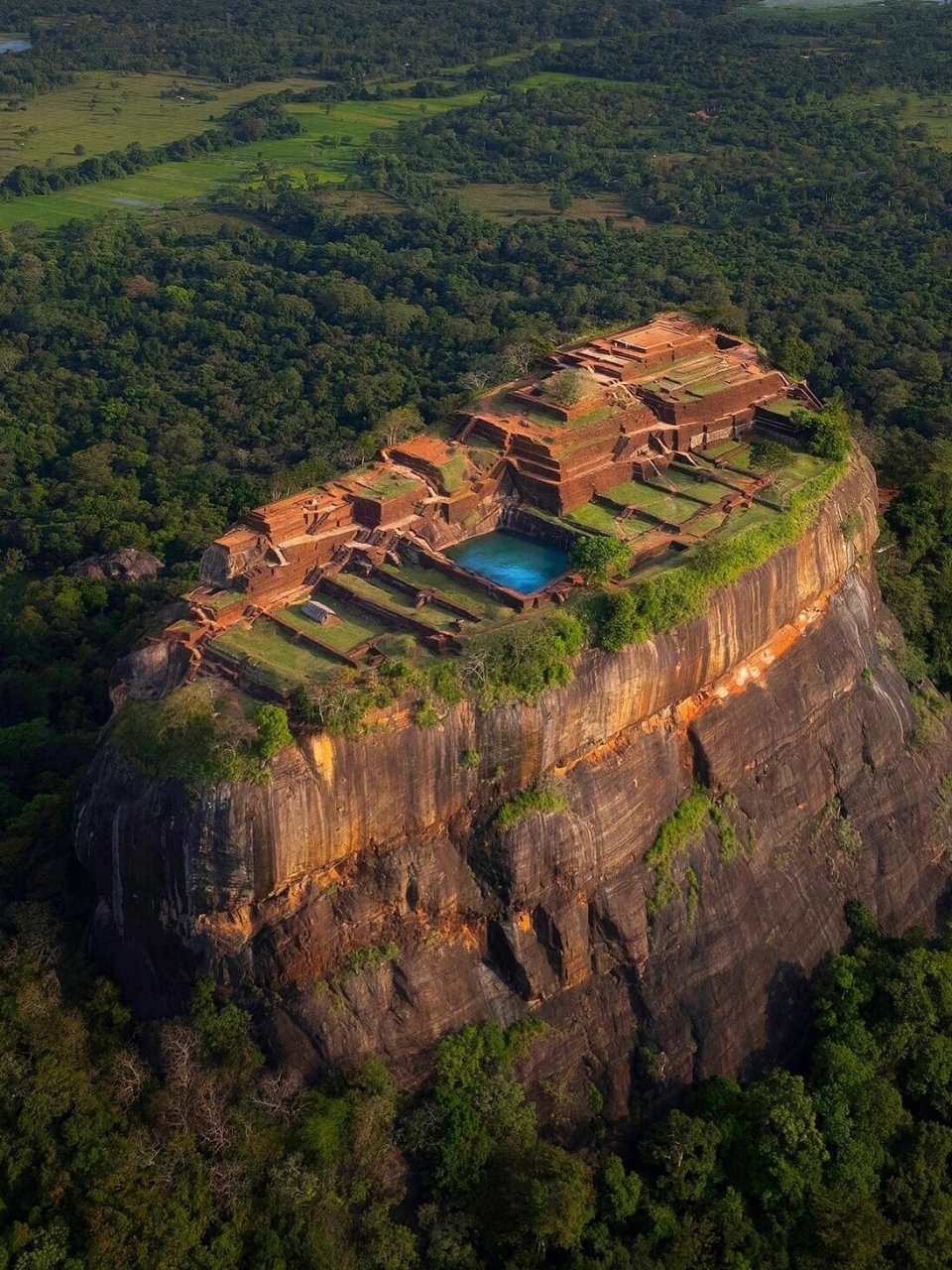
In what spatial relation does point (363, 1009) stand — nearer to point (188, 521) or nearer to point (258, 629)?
point (258, 629)

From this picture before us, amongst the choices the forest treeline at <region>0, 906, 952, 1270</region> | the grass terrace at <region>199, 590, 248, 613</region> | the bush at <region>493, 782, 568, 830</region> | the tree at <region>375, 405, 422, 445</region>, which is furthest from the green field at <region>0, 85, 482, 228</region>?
the forest treeline at <region>0, 906, 952, 1270</region>

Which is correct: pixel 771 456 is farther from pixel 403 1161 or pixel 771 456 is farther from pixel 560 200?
pixel 560 200

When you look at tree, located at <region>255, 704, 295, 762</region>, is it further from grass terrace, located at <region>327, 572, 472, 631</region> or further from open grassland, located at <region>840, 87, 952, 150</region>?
open grassland, located at <region>840, 87, 952, 150</region>

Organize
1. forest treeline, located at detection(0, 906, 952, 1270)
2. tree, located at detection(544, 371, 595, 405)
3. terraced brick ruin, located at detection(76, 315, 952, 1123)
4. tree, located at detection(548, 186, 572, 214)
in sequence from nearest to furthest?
forest treeline, located at detection(0, 906, 952, 1270)
terraced brick ruin, located at detection(76, 315, 952, 1123)
tree, located at detection(544, 371, 595, 405)
tree, located at detection(548, 186, 572, 214)

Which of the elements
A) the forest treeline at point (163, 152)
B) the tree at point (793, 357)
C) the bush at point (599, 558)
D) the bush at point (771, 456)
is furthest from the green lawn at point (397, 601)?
the forest treeline at point (163, 152)

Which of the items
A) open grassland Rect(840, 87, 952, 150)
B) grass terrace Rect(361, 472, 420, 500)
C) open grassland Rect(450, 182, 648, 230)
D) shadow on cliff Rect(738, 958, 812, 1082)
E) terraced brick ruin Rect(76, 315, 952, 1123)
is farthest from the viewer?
open grassland Rect(840, 87, 952, 150)

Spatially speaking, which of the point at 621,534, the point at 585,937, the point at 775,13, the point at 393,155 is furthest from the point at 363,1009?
the point at 775,13
